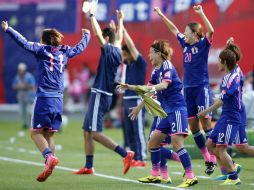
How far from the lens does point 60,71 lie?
42.5ft

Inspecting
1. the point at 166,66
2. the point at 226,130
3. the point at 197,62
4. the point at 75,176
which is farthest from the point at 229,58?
the point at 75,176

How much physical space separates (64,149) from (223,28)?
577 centimetres

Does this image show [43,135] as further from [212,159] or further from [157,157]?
[212,159]

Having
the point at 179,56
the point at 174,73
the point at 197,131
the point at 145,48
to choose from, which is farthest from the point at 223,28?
the point at 174,73

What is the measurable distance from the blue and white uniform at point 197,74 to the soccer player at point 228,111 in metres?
1.32

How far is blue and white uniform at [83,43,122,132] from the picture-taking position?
46.7ft

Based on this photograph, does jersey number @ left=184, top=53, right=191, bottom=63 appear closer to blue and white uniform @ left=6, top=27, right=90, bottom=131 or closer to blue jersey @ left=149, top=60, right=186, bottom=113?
blue jersey @ left=149, top=60, right=186, bottom=113

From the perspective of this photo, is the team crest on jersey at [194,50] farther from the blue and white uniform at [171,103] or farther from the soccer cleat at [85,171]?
the soccer cleat at [85,171]

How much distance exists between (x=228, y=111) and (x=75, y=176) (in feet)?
9.71

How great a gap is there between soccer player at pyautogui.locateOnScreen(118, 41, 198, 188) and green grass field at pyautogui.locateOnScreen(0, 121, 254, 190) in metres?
0.47

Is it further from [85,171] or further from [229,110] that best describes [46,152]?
[229,110]

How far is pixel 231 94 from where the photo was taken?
12.1 metres

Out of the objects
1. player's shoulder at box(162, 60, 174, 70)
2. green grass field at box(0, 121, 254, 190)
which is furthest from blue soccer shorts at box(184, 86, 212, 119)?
player's shoulder at box(162, 60, 174, 70)

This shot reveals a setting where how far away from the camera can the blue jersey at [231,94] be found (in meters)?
12.1
